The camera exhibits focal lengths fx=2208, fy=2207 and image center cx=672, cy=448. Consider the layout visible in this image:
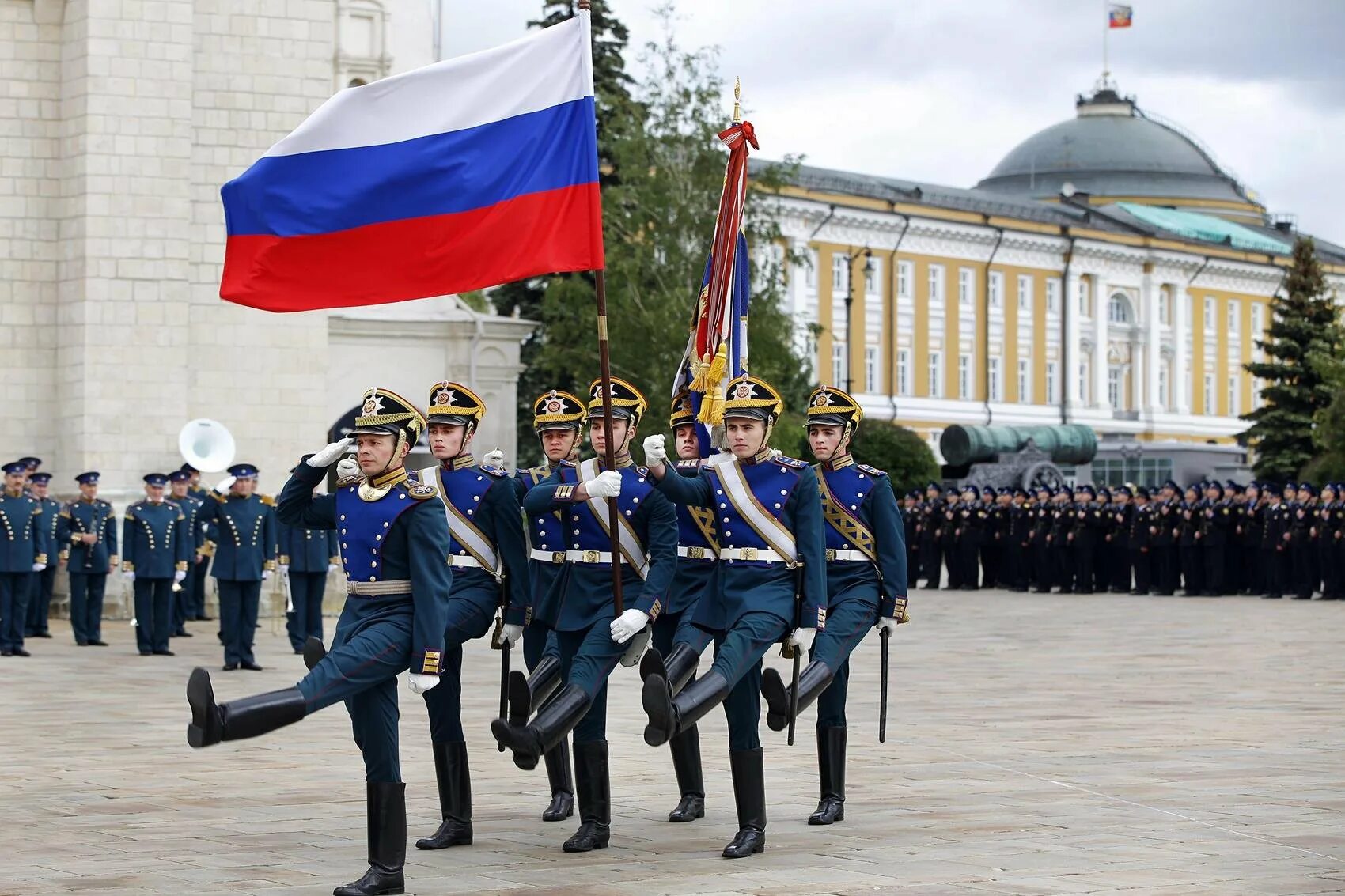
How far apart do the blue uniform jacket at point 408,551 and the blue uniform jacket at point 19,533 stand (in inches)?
504

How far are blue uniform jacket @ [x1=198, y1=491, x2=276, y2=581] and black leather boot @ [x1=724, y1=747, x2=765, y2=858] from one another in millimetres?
10357

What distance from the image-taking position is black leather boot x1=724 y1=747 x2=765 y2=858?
879 centimetres

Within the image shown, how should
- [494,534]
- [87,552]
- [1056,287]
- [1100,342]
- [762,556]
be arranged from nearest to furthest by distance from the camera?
[762,556]
[494,534]
[87,552]
[1056,287]
[1100,342]

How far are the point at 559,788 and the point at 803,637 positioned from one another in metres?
1.48

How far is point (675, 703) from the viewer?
8.59 m

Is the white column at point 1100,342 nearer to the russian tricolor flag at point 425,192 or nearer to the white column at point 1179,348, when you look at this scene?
the white column at point 1179,348

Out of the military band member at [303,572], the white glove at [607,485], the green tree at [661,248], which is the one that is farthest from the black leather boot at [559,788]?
the green tree at [661,248]

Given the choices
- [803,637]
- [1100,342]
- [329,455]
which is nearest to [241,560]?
[803,637]

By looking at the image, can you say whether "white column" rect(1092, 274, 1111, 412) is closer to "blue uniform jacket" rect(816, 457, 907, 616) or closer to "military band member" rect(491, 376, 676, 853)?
"blue uniform jacket" rect(816, 457, 907, 616)

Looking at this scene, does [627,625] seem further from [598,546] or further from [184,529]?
[184,529]

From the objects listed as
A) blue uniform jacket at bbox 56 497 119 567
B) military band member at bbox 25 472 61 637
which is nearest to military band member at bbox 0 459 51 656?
blue uniform jacket at bbox 56 497 119 567

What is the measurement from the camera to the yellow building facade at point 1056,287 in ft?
240

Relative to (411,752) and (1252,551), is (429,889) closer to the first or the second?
(411,752)

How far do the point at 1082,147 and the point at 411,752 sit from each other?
87.9m
